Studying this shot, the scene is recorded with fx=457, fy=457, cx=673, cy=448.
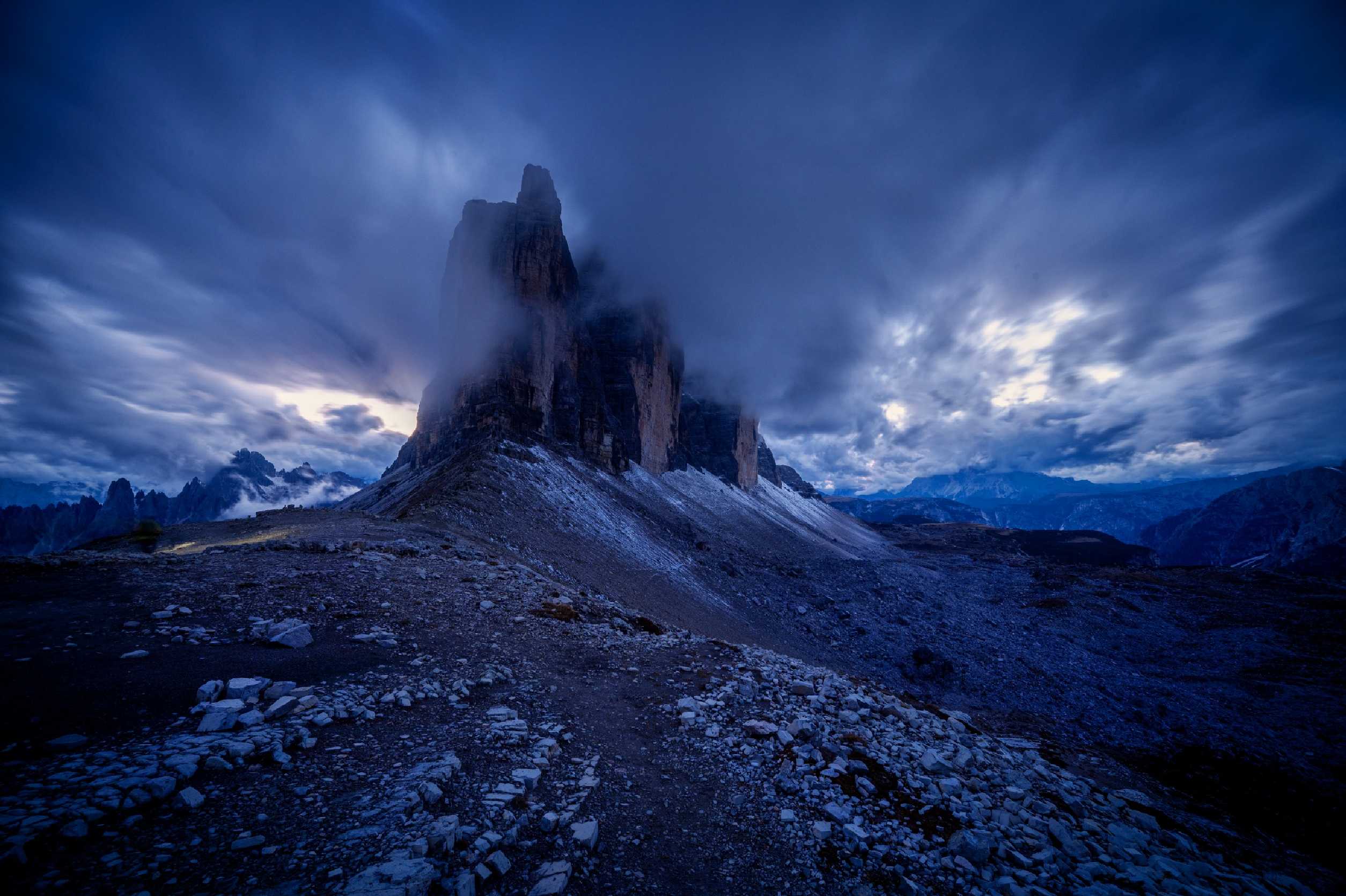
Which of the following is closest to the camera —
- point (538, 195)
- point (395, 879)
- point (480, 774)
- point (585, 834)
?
point (395, 879)

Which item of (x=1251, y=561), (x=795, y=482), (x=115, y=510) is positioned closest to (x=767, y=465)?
(x=795, y=482)

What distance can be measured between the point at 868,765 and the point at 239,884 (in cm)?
741

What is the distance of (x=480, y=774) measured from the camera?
5633 mm

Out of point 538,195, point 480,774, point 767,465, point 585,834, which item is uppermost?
point 538,195

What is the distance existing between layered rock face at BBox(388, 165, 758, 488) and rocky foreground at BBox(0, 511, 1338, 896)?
46324mm

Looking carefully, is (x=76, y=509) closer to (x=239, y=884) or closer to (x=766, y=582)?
(x=766, y=582)

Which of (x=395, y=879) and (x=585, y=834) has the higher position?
(x=395, y=879)

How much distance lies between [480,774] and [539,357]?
210 ft

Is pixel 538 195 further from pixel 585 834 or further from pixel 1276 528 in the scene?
pixel 1276 528

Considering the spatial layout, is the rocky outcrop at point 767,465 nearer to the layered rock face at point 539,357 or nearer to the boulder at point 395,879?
the layered rock face at point 539,357

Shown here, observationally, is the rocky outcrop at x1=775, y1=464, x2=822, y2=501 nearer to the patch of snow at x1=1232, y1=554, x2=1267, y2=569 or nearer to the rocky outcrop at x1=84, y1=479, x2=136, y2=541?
the patch of snow at x1=1232, y1=554, x2=1267, y2=569

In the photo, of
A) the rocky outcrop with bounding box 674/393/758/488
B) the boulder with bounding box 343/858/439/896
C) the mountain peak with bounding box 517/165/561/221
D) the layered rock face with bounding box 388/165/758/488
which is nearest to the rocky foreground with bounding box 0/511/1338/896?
the boulder with bounding box 343/858/439/896

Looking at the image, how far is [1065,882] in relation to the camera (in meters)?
5.43

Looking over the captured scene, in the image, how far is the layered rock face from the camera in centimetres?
6256
